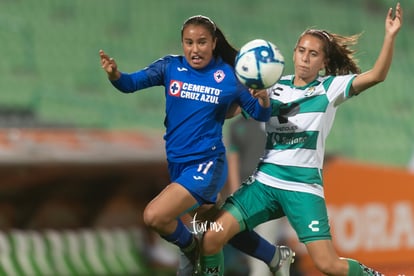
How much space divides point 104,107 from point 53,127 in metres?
2.05

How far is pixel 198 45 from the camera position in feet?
21.3

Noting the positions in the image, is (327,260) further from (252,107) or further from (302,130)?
(252,107)

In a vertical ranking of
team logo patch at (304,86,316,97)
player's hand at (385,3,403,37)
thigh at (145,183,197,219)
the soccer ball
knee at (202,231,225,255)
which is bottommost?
knee at (202,231,225,255)

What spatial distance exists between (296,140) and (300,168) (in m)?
0.19

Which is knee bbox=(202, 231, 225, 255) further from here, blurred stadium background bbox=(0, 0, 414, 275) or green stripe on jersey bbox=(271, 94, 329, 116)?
blurred stadium background bbox=(0, 0, 414, 275)

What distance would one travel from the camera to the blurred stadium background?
10875 mm

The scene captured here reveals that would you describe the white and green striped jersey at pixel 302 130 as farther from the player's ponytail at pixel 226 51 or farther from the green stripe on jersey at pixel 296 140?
the player's ponytail at pixel 226 51

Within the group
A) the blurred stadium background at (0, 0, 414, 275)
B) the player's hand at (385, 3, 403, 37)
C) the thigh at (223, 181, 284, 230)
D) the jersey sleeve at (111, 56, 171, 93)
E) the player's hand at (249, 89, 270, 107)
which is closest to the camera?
the player's hand at (385, 3, 403, 37)

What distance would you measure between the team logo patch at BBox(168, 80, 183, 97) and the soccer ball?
494mm

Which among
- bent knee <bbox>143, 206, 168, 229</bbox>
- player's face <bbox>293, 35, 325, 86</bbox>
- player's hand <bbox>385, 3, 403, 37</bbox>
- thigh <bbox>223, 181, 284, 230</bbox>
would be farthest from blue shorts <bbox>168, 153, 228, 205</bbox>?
player's hand <bbox>385, 3, 403, 37</bbox>

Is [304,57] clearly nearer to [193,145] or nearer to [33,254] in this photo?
[193,145]

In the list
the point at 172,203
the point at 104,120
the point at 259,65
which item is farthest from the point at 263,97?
the point at 104,120

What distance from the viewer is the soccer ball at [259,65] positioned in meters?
6.10

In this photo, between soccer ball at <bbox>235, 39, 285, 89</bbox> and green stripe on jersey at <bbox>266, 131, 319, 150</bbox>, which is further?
green stripe on jersey at <bbox>266, 131, 319, 150</bbox>
